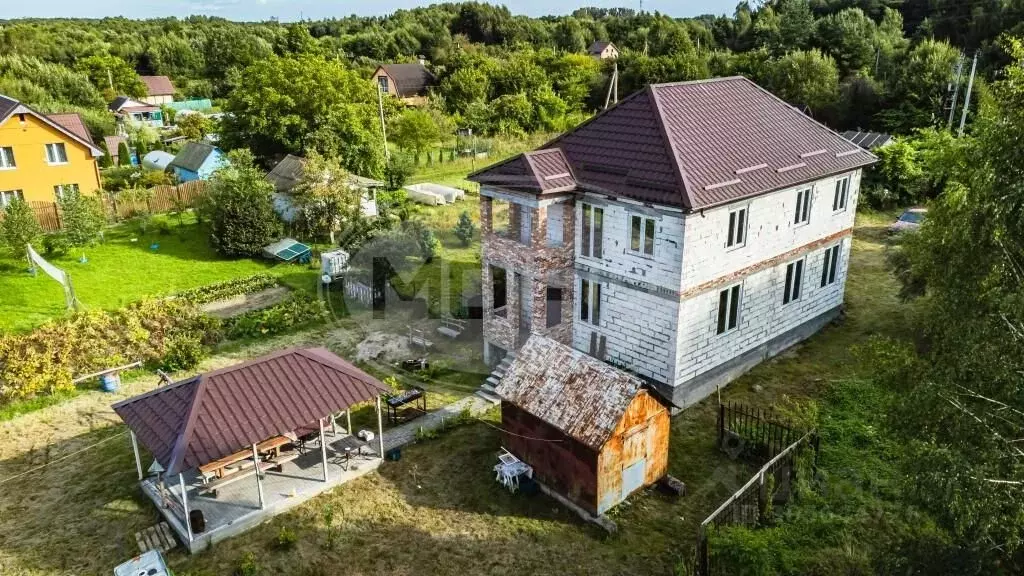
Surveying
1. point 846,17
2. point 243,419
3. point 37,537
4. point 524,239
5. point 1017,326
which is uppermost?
point 846,17

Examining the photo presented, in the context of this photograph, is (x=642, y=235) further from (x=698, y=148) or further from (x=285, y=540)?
(x=285, y=540)

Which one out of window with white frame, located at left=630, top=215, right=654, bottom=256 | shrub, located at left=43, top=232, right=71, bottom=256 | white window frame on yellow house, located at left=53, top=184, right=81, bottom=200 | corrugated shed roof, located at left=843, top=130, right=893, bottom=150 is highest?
window with white frame, located at left=630, top=215, right=654, bottom=256

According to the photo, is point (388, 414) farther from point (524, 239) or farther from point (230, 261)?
point (230, 261)

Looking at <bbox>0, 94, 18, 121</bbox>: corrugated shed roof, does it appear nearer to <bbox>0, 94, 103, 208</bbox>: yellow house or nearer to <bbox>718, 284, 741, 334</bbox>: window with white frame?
<bbox>0, 94, 103, 208</bbox>: yellow house

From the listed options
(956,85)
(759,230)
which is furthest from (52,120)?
(956,85)

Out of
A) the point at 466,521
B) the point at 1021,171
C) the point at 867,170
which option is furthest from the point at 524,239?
the point at 867,170

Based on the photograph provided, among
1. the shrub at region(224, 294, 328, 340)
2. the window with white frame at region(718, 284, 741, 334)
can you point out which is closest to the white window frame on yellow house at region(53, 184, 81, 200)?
the shrub at region(224, 294, 328, 340)
